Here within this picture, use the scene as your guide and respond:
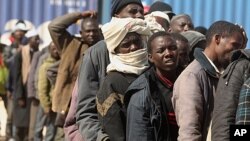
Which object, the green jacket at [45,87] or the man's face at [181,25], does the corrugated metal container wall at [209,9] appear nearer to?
the green jacket at [45,87]

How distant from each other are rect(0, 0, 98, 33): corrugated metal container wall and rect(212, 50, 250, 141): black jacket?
35.8 feet

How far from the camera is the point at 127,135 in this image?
466 centimetres

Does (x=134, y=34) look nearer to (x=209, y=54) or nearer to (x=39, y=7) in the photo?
(x=209, y=54)

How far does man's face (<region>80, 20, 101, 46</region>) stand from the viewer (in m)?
6.50

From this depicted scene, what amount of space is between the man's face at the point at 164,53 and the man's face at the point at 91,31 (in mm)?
1670

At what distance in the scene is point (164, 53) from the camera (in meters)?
4.80

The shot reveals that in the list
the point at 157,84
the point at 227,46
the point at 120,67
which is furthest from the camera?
the point at 120,67

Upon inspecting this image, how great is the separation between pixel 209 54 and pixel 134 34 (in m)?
0.66

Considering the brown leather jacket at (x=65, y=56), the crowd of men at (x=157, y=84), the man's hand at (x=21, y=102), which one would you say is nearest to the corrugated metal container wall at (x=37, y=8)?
the man's hand at (x=21, y=102)

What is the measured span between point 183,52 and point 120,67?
53 cm

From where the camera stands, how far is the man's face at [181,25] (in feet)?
22.1

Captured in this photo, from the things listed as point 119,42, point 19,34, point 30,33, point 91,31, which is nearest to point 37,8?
point 30,33

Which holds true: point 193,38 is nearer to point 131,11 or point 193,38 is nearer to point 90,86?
point 131,11

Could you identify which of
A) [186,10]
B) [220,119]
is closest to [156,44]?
[220,119]
